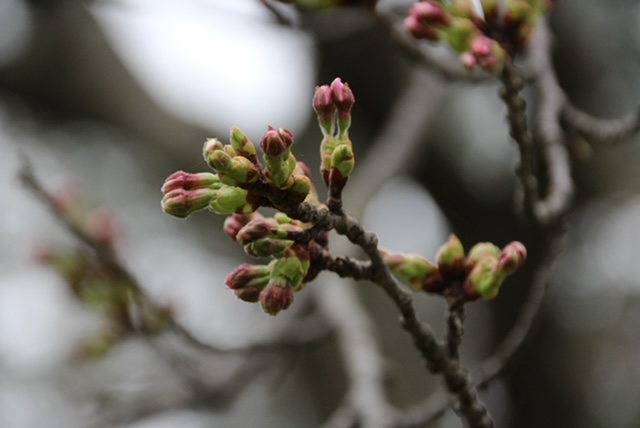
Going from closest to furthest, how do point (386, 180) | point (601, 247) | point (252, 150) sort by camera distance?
point (252, 150) → point (386, 180) → point (601, 247)

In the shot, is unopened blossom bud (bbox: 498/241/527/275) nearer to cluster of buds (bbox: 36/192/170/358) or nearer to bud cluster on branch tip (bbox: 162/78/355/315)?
bud cluster on branch tip (bbox: 162/78/355/315)

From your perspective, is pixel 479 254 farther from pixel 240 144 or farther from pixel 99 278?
pixel 99 278

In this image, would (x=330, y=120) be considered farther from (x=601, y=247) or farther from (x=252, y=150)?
(x=601, y=247)

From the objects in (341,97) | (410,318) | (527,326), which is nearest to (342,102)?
(341,97)

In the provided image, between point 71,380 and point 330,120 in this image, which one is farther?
point 71,380

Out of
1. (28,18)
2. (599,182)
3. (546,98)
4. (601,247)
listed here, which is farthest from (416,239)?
(546,98)

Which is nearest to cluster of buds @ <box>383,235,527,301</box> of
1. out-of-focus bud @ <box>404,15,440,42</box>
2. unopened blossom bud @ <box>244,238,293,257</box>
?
unopened blossom bud @ <box>244,238,293,257</box>
